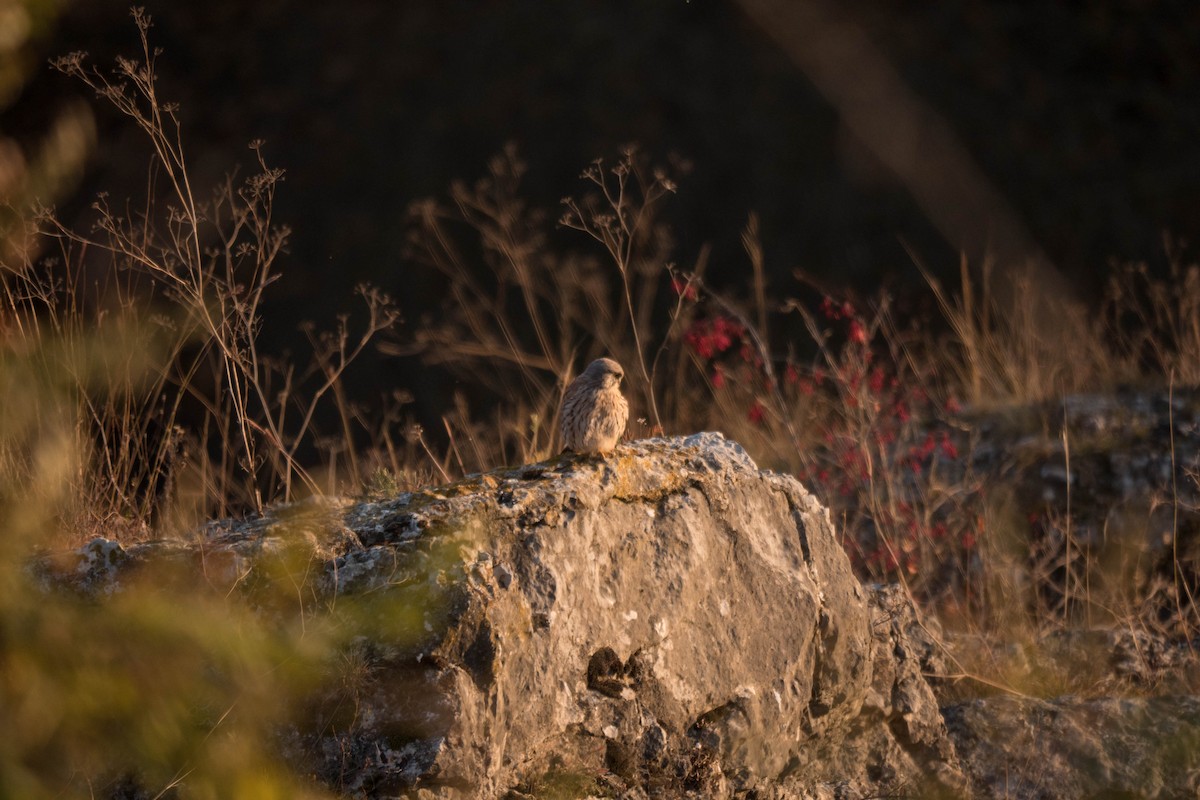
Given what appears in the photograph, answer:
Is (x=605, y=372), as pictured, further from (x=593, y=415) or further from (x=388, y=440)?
(x=388, y=440)

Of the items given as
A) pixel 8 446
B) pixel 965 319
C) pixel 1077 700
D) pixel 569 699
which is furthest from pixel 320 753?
pixel 965 319

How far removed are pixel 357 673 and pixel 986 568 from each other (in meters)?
3.36

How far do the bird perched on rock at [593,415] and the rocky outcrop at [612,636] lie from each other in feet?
0.21

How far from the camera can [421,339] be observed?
510 centimetres

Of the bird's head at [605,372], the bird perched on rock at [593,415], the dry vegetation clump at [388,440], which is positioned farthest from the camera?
the bird's head at [605,372]

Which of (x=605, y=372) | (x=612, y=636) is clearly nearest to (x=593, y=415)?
(x=605, y=372)

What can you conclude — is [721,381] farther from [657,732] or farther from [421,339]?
[657,732]

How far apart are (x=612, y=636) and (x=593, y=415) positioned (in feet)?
1.97

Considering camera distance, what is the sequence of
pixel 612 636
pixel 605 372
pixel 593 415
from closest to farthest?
pixel 612 636
pixel 593 415
pixel 605 372

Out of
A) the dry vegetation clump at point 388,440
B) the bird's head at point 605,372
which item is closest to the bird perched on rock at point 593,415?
the bird's head at point 605,372

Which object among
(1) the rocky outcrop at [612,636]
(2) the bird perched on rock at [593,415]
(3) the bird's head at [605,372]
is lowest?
(1) the rocky outcrop at [612,636]

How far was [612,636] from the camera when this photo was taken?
9.09ft

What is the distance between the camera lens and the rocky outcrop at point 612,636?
2367 millimetres

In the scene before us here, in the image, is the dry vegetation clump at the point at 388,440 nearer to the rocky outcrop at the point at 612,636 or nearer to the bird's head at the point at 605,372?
the rocky outcrop at the point at 612,636
